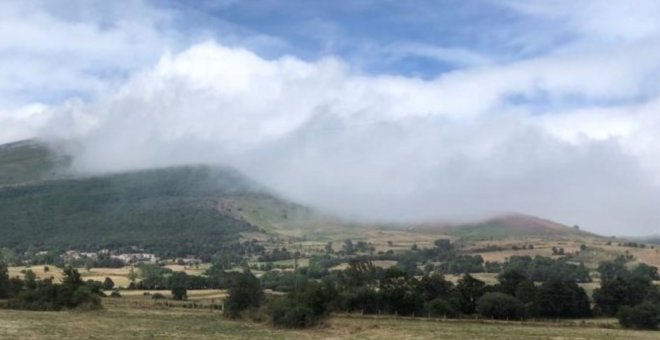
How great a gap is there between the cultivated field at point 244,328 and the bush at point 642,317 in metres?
2.66

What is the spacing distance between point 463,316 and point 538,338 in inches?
1049

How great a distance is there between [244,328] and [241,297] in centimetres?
1321

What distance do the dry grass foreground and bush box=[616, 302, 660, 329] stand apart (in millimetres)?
4776

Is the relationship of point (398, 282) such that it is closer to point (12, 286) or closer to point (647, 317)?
point (647, 317)

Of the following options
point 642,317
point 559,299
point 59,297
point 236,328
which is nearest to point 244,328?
point 236,328

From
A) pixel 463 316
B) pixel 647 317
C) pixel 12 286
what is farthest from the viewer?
pixel 12 286

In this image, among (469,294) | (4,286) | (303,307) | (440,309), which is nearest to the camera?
(303,307)

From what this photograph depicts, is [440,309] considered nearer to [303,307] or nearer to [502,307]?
[502,307]

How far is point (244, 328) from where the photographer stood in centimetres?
7862

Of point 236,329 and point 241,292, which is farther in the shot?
point 241,292

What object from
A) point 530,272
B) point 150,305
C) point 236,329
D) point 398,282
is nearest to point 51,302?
point 150,305

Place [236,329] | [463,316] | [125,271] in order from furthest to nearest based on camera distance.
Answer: [125,271] < [463,316] < [236,329]

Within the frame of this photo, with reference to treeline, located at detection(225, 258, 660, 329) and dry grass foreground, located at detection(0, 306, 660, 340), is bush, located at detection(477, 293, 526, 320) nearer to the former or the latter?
treeline, located at detection(225, 258, 660, 329)

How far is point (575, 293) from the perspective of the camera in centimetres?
9888
